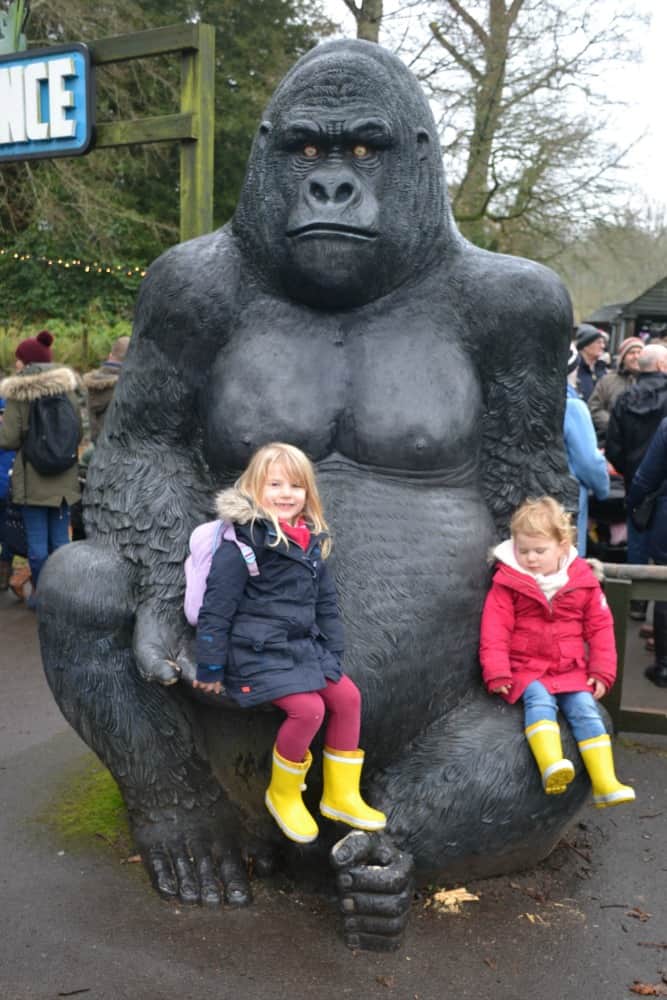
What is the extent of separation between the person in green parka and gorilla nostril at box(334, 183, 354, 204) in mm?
3651

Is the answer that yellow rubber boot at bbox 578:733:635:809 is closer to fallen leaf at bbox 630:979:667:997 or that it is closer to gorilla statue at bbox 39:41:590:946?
gorilla statue at bbox 39:41:590:946

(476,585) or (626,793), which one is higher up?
(476,585)

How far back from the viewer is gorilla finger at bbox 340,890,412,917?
2.27 m

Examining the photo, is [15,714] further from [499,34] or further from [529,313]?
[499,34]

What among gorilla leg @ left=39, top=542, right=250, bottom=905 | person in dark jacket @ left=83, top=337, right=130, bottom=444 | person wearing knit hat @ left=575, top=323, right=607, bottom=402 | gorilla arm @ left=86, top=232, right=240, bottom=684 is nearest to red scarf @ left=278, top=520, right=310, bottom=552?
gorilla arm @ left=86, top=232, right=240, bottom=684

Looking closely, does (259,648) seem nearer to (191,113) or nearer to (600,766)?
(600,766)

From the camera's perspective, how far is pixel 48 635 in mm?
2564

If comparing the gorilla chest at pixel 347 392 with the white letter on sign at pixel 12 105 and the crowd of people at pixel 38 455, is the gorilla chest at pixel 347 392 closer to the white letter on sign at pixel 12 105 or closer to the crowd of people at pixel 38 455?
the crowd of people at pixel 38 455

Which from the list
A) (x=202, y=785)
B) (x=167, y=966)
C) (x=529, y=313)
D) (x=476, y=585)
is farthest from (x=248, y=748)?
(x=529, y=313)

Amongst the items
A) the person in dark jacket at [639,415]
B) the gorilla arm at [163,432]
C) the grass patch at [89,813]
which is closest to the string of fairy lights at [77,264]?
the person in dark jacket at [639,415]

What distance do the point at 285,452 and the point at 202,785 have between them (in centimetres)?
92

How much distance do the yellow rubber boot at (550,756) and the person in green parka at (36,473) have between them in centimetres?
395

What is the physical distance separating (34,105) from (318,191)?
4.95m

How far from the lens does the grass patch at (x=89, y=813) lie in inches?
111
